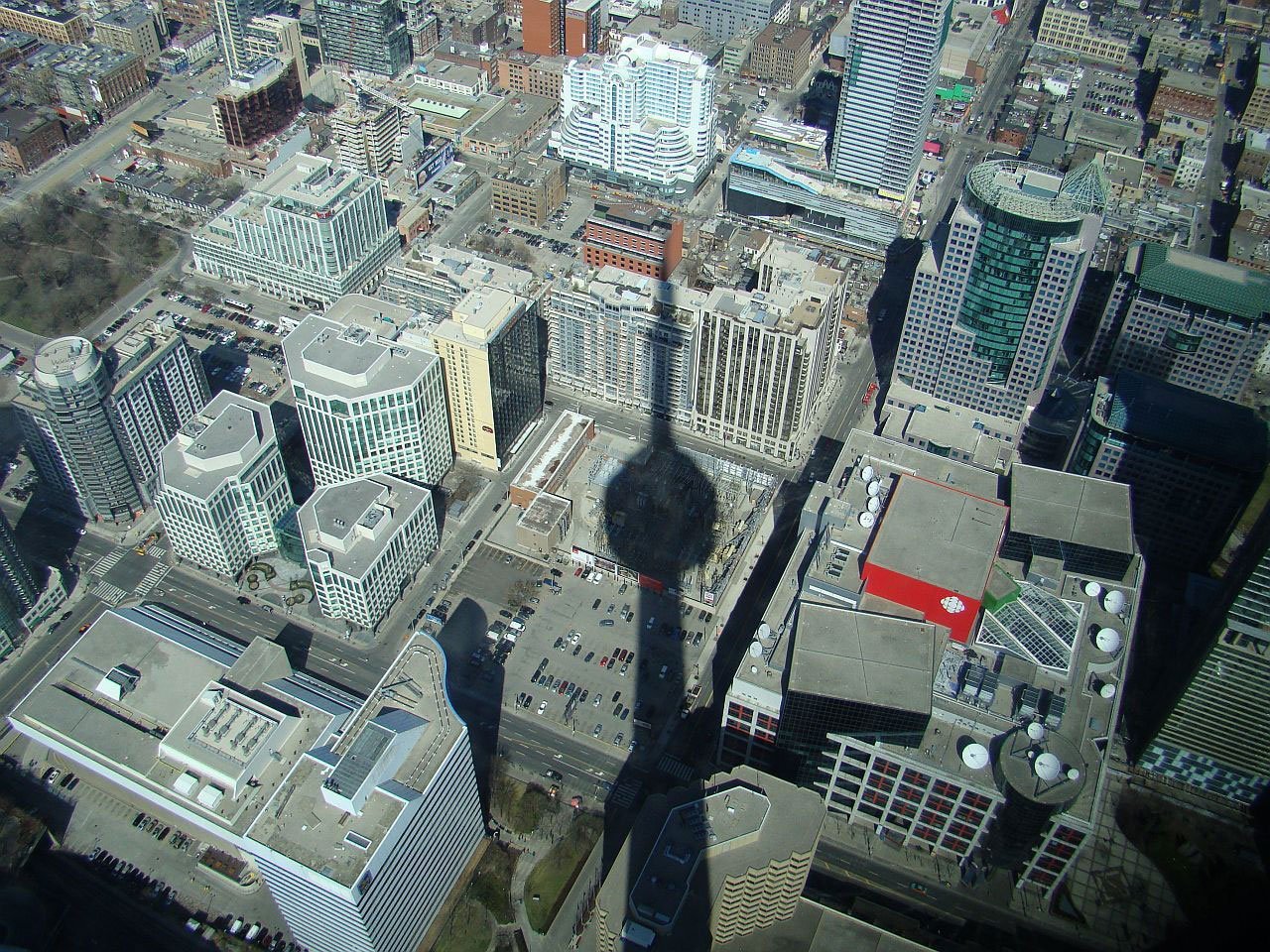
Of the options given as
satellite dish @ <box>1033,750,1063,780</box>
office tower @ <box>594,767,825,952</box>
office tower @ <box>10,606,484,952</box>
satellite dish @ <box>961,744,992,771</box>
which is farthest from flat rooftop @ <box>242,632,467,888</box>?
satellite dish @ <box>1033,750,1063,780</box>

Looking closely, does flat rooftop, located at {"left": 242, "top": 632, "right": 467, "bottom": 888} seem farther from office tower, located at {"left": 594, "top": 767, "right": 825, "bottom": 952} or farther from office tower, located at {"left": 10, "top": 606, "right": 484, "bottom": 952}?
office tower, located at {"left": 594, "top": 767, "right": 825, "bottom": 952}

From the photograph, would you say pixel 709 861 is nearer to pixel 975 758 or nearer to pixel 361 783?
pixel 361 783

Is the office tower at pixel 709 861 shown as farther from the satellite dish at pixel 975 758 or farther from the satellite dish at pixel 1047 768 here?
the satellite dish at pixel 1047 768

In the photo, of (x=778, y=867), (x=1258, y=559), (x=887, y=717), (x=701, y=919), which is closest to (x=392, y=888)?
(x=701, y=919)

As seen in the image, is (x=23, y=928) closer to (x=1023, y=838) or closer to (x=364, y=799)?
(x=364, y=799)

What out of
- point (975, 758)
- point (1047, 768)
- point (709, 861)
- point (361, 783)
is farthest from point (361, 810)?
point (1047, 768)
